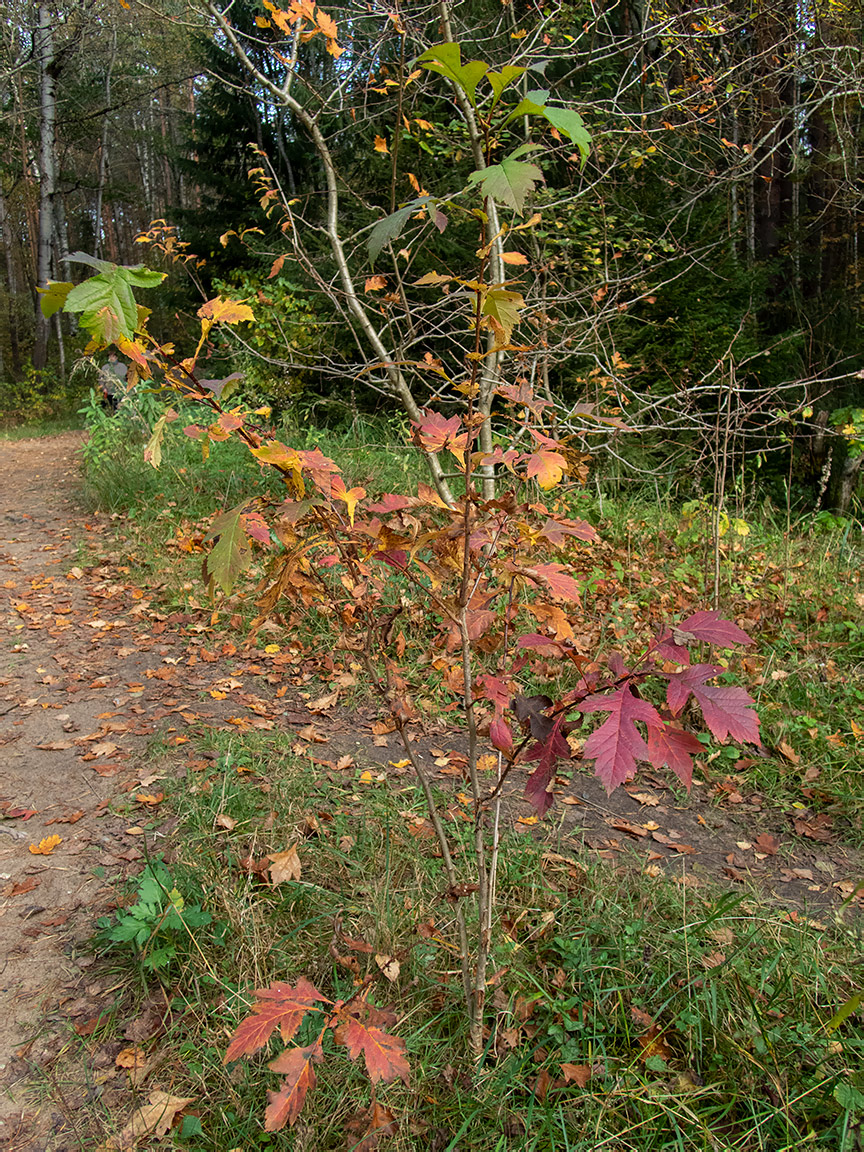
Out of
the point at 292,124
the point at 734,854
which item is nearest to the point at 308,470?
the point at 734,854

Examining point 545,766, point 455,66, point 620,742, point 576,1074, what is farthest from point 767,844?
point 455,66

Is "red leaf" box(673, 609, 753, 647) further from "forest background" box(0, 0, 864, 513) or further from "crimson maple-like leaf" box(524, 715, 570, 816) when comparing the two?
"forest background" box(0, 0, 864, 513)

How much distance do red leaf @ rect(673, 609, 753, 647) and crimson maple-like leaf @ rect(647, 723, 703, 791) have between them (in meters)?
0.17

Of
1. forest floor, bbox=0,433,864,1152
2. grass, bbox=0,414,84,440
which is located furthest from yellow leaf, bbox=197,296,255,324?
grass, bbox=0,414,84,440

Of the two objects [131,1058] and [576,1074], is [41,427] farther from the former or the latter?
[576,1074]

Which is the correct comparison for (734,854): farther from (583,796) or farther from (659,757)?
(659,757)

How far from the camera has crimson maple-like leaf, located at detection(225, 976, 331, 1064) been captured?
1.32 m

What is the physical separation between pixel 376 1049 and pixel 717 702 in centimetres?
96

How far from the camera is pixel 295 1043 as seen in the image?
1722 mm

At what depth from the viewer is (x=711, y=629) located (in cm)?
122

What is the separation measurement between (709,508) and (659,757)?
A: 457cm

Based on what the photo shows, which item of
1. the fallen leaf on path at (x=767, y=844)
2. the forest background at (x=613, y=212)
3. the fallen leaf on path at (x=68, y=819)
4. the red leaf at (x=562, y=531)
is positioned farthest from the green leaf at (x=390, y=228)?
the fallen leaf on path at (x=767, y=844)

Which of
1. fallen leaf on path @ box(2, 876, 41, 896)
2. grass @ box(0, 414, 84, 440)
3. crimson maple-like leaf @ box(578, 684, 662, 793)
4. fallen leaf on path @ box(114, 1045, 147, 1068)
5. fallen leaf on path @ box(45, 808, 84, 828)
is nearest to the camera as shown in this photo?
crimson maple-like leaf @ box(578, 684, 662, 793)

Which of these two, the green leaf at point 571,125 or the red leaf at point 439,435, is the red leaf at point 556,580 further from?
the green leaf at point 571,125
